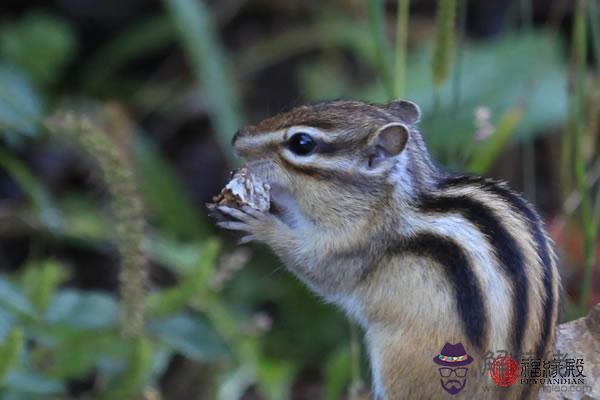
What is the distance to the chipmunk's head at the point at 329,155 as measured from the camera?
7.83ft

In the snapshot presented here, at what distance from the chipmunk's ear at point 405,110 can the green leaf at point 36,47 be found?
2.45 meters

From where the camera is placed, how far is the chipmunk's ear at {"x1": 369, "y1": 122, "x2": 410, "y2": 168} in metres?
2.38

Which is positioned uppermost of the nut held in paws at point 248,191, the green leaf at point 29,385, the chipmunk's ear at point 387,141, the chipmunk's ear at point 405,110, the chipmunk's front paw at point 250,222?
the chipmunk's ear at point 405,110

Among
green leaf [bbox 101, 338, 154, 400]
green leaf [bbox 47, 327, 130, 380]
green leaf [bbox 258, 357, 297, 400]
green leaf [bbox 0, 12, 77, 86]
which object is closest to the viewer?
green leaf [bbox 101, 338, 154, 400]

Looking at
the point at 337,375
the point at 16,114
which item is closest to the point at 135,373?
the point at 337,375

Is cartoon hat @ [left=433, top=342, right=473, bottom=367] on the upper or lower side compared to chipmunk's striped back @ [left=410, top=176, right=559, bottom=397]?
lower

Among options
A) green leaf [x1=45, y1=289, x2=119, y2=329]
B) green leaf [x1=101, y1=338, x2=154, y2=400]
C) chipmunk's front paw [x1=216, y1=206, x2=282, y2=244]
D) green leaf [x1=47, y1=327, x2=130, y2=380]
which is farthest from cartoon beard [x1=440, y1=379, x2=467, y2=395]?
green leaf [x1=45, y1=289, x2=119, y2=329]

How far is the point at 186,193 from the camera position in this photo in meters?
4.77

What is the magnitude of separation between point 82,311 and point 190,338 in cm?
30

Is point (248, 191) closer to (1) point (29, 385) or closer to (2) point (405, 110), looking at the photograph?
(2) point (405, 110)

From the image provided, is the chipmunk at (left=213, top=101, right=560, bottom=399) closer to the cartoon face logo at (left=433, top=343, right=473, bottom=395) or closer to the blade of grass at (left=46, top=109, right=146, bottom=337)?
the cartoon face logo at (left=433, top=343, right=473, bottom=395)

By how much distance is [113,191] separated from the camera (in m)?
2.93

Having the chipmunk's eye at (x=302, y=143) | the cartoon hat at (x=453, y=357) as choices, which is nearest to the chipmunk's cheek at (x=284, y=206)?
the chipmunk's eye at (x=302, y=143)

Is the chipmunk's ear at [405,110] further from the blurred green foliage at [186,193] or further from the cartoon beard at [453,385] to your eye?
the cartoon beard at [453,385]
